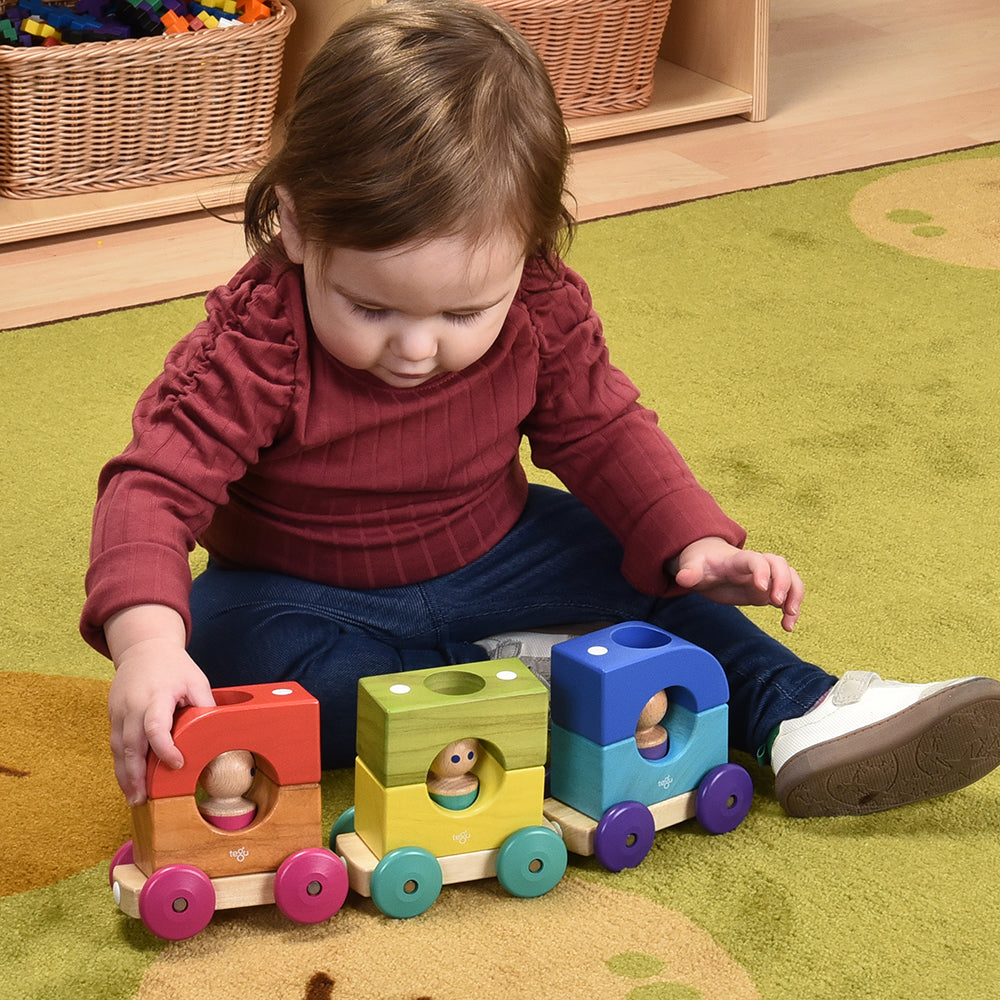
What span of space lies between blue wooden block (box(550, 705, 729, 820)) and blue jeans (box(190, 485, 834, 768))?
7 cm

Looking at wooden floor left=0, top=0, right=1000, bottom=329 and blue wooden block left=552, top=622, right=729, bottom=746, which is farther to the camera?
wooden floor left=0, top=0, right=1000, bottom=329

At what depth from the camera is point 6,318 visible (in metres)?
1.58

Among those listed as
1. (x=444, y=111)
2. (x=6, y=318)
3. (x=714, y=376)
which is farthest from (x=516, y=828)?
(x=6, y=318)

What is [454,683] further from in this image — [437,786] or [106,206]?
[106,206]

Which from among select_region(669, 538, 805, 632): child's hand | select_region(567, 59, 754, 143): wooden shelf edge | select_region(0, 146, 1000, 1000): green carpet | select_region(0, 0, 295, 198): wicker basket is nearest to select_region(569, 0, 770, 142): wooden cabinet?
select_region(567, 59, 754, 143): wooden shelf edge

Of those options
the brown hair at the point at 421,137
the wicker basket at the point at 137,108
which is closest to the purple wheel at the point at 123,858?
the brown hair at the point at 421,137

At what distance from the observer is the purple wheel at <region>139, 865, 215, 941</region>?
0.72m

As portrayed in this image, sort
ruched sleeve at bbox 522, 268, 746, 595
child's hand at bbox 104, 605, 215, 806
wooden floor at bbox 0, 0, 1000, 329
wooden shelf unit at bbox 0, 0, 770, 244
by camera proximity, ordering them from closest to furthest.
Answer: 1. child's hand at bbox 104, 605, 215, 806
2. ruched sleeve at bbox 522, 268, 746, 595
3. wooden floor at bbox 0, 0, 1000, 329
4. wooden shelf unit at bbox 0, 0, 770, 244

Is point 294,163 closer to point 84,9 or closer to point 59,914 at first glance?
point 59,914

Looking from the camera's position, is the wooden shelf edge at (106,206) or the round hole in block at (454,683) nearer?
the round hole in block at (454,683)

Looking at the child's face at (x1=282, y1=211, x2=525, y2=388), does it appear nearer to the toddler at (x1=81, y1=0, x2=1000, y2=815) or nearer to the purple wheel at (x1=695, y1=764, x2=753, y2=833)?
the toddler at (x1=81, y1=0, x2=1000, y2=815)

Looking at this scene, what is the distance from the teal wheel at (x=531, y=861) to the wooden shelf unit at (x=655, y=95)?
44.9 inches

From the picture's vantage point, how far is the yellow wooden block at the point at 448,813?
0.75 metres

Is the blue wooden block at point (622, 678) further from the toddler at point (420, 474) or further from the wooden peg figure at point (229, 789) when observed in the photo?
the wooden peg figure at point (229, 789)
